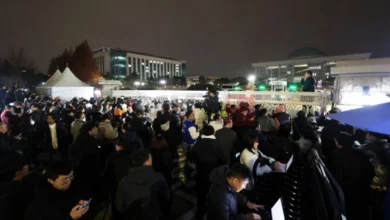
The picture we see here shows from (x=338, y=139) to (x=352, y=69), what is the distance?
5.29 m

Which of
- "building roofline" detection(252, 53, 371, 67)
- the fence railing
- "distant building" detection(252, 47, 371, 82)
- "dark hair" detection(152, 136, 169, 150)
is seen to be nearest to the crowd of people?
"dark hair" detection(152, 136, 169, 150)

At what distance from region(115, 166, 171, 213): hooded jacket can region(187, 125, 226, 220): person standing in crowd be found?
1.56 metres

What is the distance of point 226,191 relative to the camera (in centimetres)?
253

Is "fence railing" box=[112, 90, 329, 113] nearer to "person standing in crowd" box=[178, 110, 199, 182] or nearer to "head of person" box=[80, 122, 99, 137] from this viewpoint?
"person standing in crowd" box=[178, 110, 199, 182]

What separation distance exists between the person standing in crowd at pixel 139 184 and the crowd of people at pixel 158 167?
0.04 feet

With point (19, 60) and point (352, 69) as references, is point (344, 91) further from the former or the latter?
point (19, 60)

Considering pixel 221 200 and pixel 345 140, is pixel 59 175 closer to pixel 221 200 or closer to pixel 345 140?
pixel 221 200

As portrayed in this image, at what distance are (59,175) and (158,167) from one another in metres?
2.43

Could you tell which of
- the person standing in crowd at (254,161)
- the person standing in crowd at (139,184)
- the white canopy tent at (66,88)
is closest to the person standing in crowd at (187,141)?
the person standing in crowd at (254,161)

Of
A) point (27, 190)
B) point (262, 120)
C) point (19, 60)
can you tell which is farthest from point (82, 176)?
point (19, 60)

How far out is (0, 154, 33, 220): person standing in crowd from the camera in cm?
238

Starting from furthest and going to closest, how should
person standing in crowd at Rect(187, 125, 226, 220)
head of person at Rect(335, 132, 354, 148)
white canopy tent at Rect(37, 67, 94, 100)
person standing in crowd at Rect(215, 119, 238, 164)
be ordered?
1. white canopy tent at Rect(37, 67, 94, 100)
2. person standing in crowd at Rect(215, 119, 238, 164)
3. person standing in crowd at Rect(187, 125, 226, 220)
4. head of person at Rect(335, 132, 354, 148)

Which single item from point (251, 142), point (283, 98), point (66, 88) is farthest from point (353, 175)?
point (66, 88)

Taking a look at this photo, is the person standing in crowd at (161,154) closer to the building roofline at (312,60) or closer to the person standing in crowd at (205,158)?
the person standing in crowd at (205,158)
